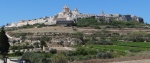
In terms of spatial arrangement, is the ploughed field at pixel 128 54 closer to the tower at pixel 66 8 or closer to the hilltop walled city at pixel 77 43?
the hilltop walled city at pixel 77 43

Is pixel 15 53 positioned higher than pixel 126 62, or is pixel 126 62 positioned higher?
pixel 126 62

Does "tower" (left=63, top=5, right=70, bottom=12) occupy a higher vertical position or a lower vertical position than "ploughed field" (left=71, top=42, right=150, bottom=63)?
higher

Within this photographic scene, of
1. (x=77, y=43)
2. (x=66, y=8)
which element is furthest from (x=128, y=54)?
(x=66, y=8)

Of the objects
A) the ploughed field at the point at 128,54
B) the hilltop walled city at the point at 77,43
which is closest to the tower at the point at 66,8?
the hilltop walled city at the point at 77,43

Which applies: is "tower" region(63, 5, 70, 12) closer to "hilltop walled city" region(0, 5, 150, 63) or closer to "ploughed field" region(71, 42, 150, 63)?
"hilltop walled city" region(0, 5, 150, 63)

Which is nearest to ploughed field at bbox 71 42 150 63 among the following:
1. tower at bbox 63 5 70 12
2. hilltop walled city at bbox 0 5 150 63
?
hilltop walled city at bbox 0 5 150 63

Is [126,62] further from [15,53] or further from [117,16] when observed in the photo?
[117,16]

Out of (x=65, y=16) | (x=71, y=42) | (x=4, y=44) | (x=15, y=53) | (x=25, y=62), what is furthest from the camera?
(x=65, y=16)

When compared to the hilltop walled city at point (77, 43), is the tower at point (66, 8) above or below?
above

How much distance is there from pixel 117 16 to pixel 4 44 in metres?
137

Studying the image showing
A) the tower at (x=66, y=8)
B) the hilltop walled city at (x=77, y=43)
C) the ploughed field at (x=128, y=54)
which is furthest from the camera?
the tower at (x=66, y=8)

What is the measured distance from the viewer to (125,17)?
586ft

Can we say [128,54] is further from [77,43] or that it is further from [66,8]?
[66,8]

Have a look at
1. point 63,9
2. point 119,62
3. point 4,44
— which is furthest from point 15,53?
point 63,9
